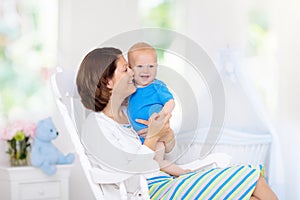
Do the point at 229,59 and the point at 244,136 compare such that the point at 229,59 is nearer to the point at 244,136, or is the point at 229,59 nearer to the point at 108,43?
the point at 244,136

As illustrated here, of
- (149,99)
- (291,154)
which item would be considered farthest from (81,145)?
(291,154)

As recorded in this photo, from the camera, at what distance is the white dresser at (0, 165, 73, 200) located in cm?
269

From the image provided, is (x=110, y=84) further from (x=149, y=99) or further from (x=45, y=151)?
(x=45, y=151)

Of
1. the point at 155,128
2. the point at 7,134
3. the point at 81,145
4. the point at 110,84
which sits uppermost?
the point at 110,84

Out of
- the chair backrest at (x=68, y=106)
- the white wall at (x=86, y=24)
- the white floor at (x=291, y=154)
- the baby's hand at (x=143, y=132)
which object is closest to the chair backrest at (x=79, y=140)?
the chair backrest at (x=68, y=106)

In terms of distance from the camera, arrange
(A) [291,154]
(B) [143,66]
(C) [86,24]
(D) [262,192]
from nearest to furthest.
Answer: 1. (B) [143,66]
2. (D) [262,192]
3. (A) [291,154]
4. (C) [86,24]

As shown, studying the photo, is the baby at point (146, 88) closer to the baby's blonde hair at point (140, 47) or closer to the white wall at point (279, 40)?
the baby's blonde hair at point (140, 47)

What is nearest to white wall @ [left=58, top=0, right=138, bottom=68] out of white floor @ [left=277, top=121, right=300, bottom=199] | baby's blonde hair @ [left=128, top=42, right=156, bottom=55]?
white floor @ [left=277, top=121, right=300, bottom=199]

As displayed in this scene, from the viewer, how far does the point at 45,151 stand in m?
2.76

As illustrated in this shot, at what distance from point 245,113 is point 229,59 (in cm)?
33

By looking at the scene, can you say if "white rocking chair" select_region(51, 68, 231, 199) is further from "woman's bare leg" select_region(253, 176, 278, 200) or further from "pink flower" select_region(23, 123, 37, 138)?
"pink flower" select_region(23, 123, 37, 138)

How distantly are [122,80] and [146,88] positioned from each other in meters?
0.07

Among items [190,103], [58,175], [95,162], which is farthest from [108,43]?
[58,175]

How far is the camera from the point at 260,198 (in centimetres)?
174
